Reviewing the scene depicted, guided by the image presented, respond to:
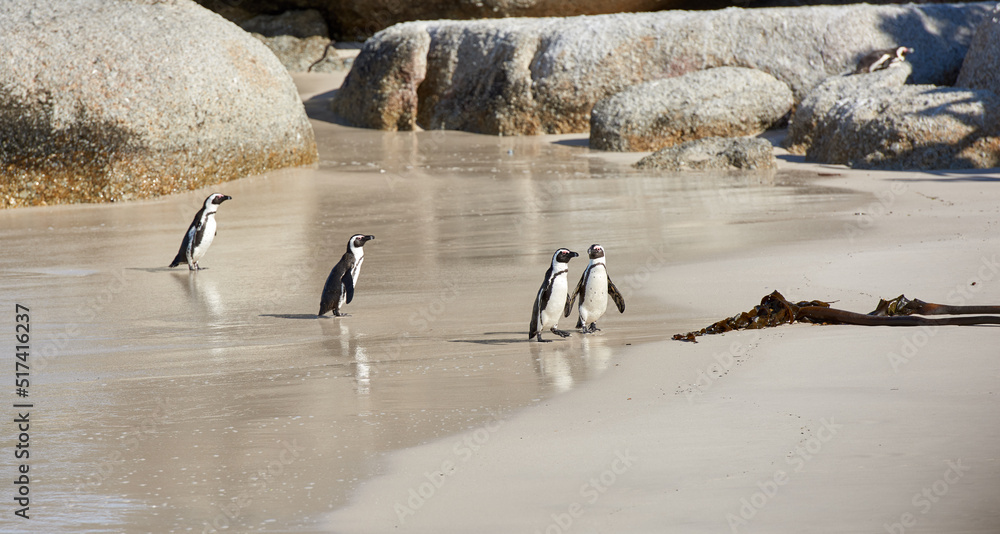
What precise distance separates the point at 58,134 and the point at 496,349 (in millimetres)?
7036

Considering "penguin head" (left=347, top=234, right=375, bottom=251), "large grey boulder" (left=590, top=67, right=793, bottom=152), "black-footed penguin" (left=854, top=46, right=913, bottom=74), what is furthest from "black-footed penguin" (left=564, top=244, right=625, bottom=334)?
"black-footed penguin" (left=854, top=46, right=913, bottom=74)

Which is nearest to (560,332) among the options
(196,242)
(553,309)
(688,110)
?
(553,309)

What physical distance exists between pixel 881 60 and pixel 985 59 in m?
1.29

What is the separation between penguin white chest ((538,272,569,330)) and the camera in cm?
479

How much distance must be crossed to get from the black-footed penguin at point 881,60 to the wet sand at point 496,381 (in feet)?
16.7

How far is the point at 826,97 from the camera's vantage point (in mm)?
12062

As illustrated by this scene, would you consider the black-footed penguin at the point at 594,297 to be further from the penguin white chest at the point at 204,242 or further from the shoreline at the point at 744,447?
the penguin white chest at the point at 204,242

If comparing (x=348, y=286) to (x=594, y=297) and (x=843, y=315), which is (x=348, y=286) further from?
(x=843, y=315)

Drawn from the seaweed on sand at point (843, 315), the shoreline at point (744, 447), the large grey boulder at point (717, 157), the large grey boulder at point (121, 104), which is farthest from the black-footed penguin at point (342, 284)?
the large grey boulder at point (717, 157)

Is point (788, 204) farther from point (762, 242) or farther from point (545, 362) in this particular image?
point (545, 362)

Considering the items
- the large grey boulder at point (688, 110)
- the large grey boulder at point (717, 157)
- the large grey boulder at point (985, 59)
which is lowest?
the large grey boulder at point (717, 157)

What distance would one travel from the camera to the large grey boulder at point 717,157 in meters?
10.9

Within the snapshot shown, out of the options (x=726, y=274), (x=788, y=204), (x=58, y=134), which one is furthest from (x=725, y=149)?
(x=58, y=134)

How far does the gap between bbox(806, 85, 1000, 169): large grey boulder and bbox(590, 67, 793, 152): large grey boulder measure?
5.90ft
